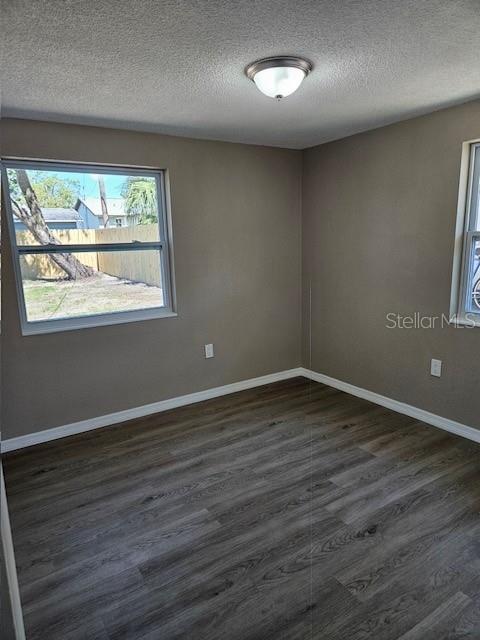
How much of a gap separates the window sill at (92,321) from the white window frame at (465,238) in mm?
2265

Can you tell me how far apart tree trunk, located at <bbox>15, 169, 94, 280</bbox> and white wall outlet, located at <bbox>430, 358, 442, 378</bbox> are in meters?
2.89

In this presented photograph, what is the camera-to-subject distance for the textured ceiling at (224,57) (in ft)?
5.05

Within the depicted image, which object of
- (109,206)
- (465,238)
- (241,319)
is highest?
(109,206)

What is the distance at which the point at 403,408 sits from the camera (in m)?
3.40

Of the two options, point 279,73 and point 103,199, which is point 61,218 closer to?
point 103,199

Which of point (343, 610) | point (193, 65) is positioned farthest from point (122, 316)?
point (343, 610)

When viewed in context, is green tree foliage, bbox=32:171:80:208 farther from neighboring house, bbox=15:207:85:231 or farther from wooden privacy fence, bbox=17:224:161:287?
wooden privacy fence, bbox=17:224:161:287

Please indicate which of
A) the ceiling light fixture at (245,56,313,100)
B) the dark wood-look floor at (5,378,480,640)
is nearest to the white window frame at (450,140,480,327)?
the dark wood-look floor at (5,378,480,640)

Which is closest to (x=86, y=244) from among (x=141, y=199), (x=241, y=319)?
(x=141, y=199)

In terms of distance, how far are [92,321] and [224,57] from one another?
216 centimetres

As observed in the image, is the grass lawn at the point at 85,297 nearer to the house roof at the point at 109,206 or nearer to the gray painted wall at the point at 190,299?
the gray painted wall at the point at 190,299

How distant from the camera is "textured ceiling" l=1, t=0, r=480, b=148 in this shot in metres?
1.54

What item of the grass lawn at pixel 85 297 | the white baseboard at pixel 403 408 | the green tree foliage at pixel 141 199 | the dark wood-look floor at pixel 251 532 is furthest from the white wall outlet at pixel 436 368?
the green tree foliage at pixel 141 199

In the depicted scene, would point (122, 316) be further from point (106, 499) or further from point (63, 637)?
point (63, 637)
